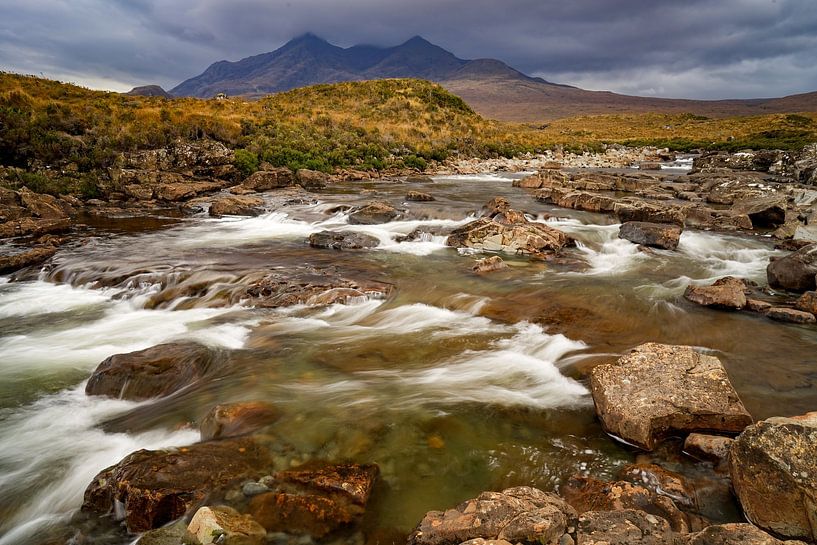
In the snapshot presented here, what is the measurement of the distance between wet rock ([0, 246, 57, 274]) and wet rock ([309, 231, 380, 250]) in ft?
22.9

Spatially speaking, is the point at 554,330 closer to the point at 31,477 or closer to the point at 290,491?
the point at 290,491

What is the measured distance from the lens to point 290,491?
373cm

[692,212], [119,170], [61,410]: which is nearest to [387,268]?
[61,410]

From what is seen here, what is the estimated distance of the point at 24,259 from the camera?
11.7 m

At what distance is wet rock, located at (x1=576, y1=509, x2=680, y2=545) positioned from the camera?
275 cm

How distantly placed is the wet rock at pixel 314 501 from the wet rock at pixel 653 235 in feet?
39.5

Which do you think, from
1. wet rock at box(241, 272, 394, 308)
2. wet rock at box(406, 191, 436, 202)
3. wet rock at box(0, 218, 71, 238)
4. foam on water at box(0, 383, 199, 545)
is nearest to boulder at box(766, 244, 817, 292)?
wet rock at box(241, 272, 394, 308)

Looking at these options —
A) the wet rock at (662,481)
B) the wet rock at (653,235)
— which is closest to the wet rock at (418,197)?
the wet rock at (653,235)

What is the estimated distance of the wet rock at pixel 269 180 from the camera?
79.8ft

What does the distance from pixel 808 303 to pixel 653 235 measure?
18.2 ft

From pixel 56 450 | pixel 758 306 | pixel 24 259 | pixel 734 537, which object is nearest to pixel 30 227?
pixel 24 259

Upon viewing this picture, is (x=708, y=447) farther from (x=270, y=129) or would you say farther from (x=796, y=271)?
(x=270, y=129)

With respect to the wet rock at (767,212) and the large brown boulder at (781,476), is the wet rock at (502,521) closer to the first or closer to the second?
the large brown boulder at (781,476)

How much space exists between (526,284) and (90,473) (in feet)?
26.7
